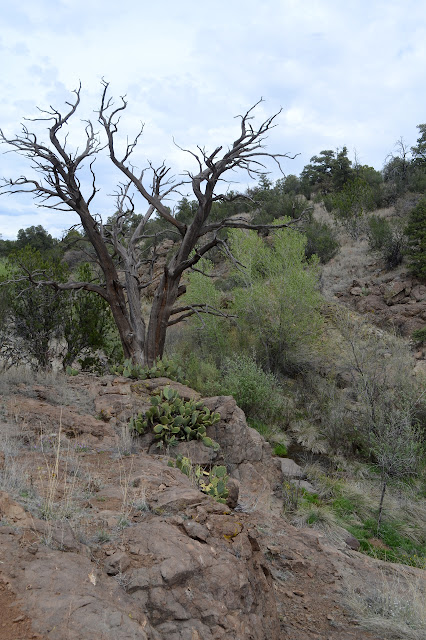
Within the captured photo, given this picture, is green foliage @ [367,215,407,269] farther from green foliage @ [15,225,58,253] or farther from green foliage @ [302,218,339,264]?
green foliage @ [15,225,58,253]

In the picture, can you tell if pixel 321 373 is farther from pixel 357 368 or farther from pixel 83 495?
pixel 83 495

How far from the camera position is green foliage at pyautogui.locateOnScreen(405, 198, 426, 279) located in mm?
17828

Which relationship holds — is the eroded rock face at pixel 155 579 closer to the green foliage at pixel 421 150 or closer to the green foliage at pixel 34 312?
the green foliage at pixel 34 312

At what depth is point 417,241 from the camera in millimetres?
18547

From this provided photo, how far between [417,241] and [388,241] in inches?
67.0

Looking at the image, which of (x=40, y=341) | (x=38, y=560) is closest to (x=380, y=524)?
(x=38, y=560)

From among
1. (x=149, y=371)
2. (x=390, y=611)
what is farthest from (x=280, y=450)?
(x=390, y=611)

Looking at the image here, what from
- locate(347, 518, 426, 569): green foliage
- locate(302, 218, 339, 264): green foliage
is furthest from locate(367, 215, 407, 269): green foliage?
locate(347, 518, 426, 569): green foliage

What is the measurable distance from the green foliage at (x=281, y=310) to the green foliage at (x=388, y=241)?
6.48 metres

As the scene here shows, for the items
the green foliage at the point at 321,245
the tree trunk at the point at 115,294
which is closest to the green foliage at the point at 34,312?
the tree trunk at the point at 115,294

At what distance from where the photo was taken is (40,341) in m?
11.1

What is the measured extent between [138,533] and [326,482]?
6.93 metres

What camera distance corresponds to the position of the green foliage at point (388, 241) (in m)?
19.7

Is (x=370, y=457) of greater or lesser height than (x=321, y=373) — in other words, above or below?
below
